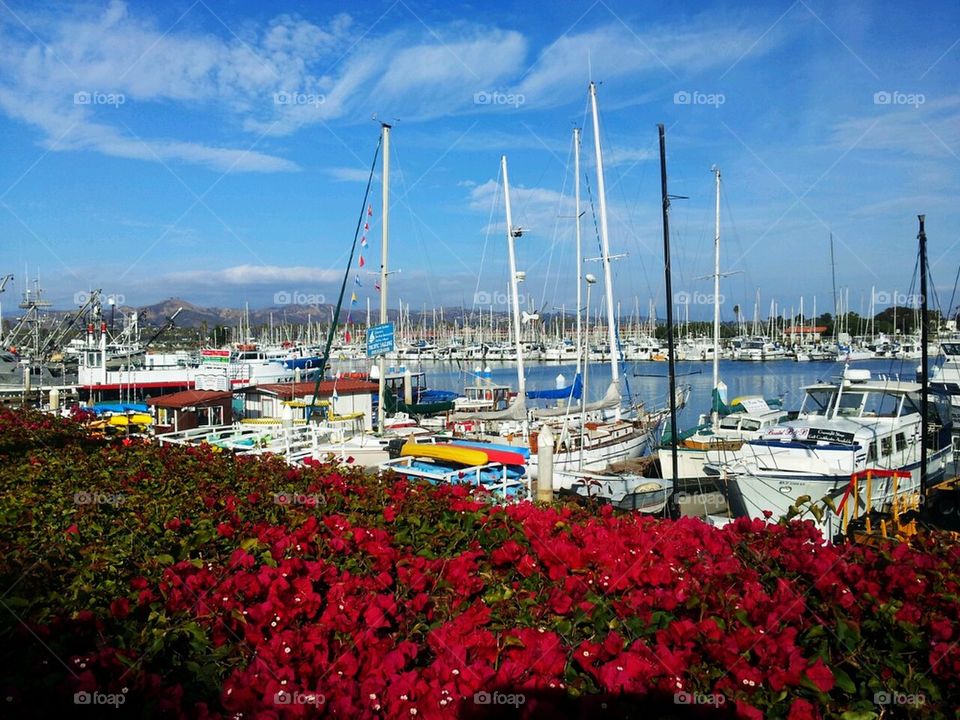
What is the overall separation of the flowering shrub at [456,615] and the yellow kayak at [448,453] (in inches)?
339

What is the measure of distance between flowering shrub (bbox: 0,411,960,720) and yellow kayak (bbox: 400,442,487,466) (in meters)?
8.62

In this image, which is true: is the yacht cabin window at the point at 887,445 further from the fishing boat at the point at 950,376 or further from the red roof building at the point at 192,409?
the red roof building at the point at 192,409

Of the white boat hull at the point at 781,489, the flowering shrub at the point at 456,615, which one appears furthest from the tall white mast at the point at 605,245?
the flowering shrub at the point at 456,615

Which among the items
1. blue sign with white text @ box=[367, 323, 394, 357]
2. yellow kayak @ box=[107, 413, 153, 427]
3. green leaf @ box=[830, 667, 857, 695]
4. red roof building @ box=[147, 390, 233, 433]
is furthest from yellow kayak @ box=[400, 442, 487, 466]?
red roof building @ box=[147, 390, 233, 433]

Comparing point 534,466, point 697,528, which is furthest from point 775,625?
point 534,466

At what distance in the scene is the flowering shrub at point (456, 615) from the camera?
10.5 feet

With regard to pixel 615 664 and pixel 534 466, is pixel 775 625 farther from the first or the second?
pixel 534 466

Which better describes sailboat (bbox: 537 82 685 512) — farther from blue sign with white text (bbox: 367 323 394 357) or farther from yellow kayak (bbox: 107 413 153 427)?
yellow kayak (bbox: 107 413 153 427)

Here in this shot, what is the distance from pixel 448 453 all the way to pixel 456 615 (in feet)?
35.9

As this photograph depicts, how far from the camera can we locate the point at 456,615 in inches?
168

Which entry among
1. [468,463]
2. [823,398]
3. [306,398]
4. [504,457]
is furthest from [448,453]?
[306,398]

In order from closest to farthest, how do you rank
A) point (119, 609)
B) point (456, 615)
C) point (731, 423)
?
point (119, 609)
point (456, 615)
point (731, 423)

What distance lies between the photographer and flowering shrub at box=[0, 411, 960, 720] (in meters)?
3.21

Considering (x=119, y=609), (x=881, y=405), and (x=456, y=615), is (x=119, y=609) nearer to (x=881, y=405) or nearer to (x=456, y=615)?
(x=456, y=615)
